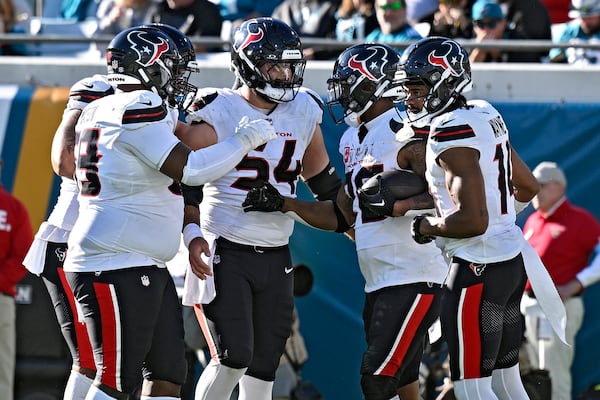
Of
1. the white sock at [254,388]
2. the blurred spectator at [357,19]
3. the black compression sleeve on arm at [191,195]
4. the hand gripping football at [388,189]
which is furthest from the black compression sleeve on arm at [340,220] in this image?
the blurred spectator at [357,19]

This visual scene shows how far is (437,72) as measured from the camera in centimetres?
489

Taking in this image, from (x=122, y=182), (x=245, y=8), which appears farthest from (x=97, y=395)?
(x=245, y=8)

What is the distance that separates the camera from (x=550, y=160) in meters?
7.75

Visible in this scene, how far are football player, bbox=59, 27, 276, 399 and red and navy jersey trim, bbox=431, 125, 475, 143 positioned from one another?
0.65 metres

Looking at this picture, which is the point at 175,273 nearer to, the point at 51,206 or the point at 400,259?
the point at 51,206

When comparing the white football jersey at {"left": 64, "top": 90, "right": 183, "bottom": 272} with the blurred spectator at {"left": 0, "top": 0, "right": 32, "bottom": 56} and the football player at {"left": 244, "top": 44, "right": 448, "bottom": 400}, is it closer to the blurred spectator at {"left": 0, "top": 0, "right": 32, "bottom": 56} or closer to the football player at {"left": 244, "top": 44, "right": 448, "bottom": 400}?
Result: the football player at {"left": 244, "top": 44, "right": 448, "bottom": 400}

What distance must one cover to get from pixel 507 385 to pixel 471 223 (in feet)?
2.35

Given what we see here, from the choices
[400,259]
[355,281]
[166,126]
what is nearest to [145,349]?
[166,126]

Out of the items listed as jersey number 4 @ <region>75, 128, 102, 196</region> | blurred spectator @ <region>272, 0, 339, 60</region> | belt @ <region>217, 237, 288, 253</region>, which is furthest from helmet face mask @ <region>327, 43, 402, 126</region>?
blurred spectator @ <region>272, 0, 339, 60</region>

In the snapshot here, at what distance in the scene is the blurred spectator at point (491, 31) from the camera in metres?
8.36

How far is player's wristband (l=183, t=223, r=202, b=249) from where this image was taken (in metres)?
4.96

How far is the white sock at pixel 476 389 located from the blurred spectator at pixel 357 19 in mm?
4284

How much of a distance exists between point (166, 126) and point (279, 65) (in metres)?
0.76

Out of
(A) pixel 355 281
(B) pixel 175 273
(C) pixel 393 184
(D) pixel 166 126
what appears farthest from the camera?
(A) pixel 355 281
